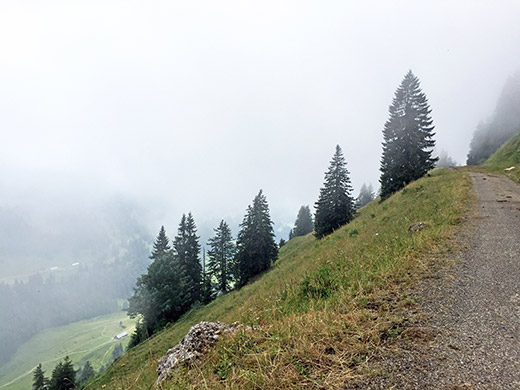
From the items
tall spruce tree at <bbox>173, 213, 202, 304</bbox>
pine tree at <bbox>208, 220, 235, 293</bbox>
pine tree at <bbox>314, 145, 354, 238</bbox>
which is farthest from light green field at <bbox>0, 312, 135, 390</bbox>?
pine tree at <bbox>314, 145, 354, 238</bbox>

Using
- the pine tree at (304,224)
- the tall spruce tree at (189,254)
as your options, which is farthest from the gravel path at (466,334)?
the pine tree at (304,224)

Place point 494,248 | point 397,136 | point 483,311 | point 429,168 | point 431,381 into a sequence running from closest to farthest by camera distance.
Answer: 1. point 431,381
2. point 483,311
3. point 494,248
4. point 429,168
5. point 397,136

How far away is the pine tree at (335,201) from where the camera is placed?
102ft

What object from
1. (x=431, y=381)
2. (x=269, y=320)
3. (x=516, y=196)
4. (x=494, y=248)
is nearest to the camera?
(x=431, y=381)

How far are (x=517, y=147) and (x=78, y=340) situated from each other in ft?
790

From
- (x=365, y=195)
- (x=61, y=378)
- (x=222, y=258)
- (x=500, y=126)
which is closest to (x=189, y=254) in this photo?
(x=222, y=258)

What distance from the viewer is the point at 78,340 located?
158 m

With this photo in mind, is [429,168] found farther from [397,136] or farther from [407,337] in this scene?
[407,337]

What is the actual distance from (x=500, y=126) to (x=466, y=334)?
328 ft

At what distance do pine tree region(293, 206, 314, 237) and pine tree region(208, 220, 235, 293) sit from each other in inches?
1163

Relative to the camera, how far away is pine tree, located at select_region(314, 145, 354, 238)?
3116 centimetres

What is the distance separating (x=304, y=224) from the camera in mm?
67250

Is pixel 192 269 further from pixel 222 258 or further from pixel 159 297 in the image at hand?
pixel 159 297

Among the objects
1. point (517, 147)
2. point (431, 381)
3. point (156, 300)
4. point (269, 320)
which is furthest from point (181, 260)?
point (517, 147)
